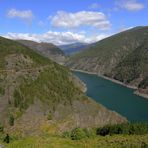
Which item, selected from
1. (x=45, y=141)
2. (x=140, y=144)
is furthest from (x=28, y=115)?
(x=140, y=144)

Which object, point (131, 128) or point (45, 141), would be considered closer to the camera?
point (45, 141)

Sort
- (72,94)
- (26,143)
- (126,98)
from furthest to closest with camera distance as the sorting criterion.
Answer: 1. (126,98)
2. (72,94)
3. (26,143)

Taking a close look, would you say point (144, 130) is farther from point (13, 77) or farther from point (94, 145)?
point (13, 77)

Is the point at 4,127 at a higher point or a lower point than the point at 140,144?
lower

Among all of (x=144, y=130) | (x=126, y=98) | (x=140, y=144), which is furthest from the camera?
(x=126, y=98)

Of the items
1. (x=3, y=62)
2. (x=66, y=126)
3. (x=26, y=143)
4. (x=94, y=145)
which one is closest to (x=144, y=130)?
(x=94, y=145)

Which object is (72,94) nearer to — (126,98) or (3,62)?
(3,62)
